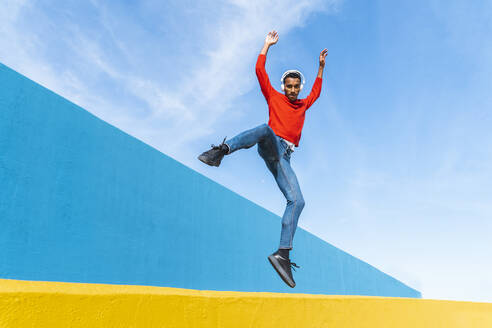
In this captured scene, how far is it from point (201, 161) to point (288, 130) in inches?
36.1

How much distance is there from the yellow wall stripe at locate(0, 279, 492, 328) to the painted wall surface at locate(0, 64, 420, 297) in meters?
3.61

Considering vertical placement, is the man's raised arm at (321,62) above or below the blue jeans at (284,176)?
above

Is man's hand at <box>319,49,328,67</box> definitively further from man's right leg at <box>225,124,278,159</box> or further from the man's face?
man's right leg at <box>225,124,278,159</box>

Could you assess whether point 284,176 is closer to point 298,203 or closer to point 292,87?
point 298,203

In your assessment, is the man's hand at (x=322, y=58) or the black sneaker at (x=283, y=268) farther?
the man's hand at (x=322, y=58)

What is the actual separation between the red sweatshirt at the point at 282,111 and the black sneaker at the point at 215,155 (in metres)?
0.68

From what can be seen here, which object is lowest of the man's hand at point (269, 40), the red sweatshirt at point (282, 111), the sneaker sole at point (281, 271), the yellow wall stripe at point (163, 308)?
the yellow wall stripe at point (163, 308)

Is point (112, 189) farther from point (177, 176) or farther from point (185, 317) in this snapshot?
point (185, 317)

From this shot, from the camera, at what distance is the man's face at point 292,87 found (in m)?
3.50

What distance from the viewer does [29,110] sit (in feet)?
16.2

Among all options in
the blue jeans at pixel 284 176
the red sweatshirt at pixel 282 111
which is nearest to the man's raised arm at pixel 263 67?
the red sweatshirt at pixel 282 111

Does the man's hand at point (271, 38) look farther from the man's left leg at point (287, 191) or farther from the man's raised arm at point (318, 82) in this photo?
the man's left leg at point (287, 191)

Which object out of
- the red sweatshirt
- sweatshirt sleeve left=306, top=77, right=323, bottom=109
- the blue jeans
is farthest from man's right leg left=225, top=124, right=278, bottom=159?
sweatshirt sleeve left=306, top=77, right=323, bottom=109

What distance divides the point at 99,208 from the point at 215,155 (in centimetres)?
354
